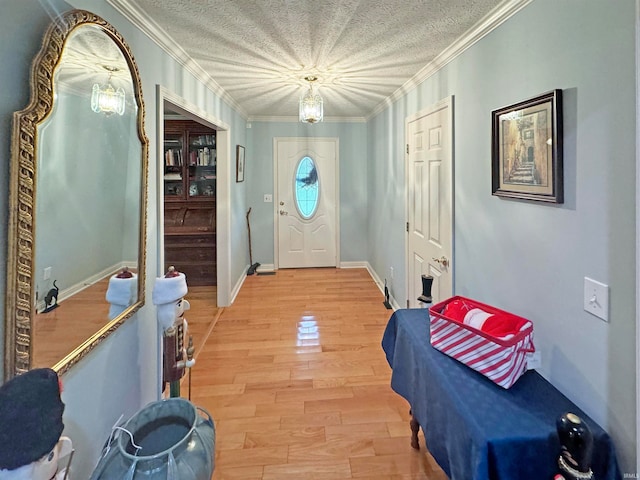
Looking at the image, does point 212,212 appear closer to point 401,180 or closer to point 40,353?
point 401,180

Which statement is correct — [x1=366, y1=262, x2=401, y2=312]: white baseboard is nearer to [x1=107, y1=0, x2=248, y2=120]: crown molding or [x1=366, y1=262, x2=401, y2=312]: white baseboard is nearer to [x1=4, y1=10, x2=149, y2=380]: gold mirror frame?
[x1=107, y1=0, x2=248, y2=120]: crown molding

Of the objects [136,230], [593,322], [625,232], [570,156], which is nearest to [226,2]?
[136,230]

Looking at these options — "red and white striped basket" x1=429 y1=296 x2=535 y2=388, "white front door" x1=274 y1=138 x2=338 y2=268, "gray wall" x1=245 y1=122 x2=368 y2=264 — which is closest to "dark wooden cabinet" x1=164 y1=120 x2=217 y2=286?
"gray wall" x1=245 y1=122 x2=368 y2=264

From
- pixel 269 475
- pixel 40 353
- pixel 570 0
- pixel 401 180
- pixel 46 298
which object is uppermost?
pixel 570 0

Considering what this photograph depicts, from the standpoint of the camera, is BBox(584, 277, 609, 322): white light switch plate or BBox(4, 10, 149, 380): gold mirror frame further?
BBox(584, 277, 609, 322): white light switch plate

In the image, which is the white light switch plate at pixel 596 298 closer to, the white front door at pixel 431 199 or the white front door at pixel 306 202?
the white front door at pixel 431 199

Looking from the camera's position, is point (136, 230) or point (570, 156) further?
point (136, 230)

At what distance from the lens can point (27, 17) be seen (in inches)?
45.1

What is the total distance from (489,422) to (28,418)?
129 centimetres

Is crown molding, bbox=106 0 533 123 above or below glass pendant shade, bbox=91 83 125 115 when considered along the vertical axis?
above

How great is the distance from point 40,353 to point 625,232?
1.88 m

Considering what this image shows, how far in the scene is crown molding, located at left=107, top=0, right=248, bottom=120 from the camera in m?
1.78

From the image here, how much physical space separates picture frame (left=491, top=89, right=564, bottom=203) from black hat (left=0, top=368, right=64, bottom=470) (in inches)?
69.6

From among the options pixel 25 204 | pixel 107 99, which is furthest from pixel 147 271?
pixel 25 204
